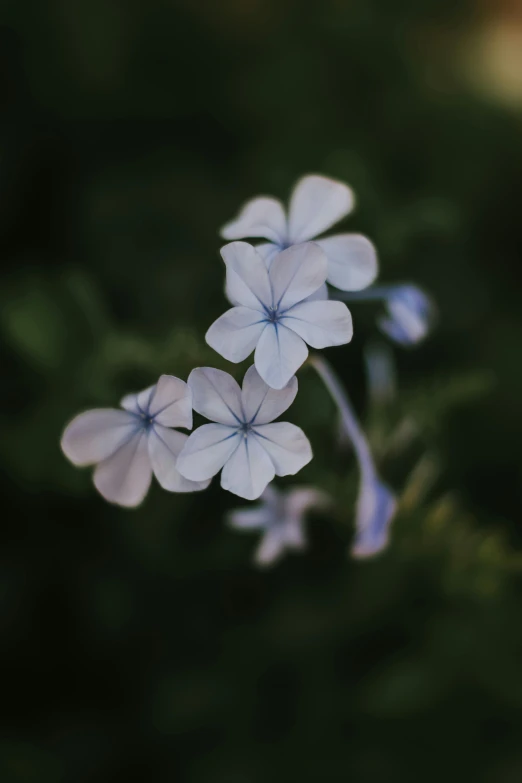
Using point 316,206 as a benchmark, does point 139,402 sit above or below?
below

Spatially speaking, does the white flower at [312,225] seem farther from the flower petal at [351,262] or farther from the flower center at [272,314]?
the flower center at [272,314]

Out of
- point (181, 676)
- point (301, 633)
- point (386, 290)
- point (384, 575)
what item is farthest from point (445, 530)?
point (181, 676)

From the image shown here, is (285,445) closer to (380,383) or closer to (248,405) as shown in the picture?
(248,405)

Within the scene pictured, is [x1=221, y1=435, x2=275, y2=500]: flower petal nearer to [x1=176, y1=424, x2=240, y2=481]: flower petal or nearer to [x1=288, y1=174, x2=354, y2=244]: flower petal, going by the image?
[x1=176, y1=424, x2=240, y2=481]: flower petal

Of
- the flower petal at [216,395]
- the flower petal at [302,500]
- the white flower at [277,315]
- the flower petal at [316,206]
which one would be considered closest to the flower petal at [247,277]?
the white flower at [277,315]

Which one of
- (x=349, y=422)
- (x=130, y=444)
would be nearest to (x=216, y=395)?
(x=130, y=444)

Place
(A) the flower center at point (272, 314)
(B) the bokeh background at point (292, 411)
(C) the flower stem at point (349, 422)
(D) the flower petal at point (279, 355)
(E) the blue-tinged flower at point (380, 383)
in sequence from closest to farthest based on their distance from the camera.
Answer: (D) the flower petal at point (279, 355)
(A) the flower center at point (272, 314)
(C) the flower stem at point (349, 422)
(E) the blue-tinged flower at point (380, 383)
(B) the bokeh background at point (292, 411)

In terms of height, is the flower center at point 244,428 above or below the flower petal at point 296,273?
below
